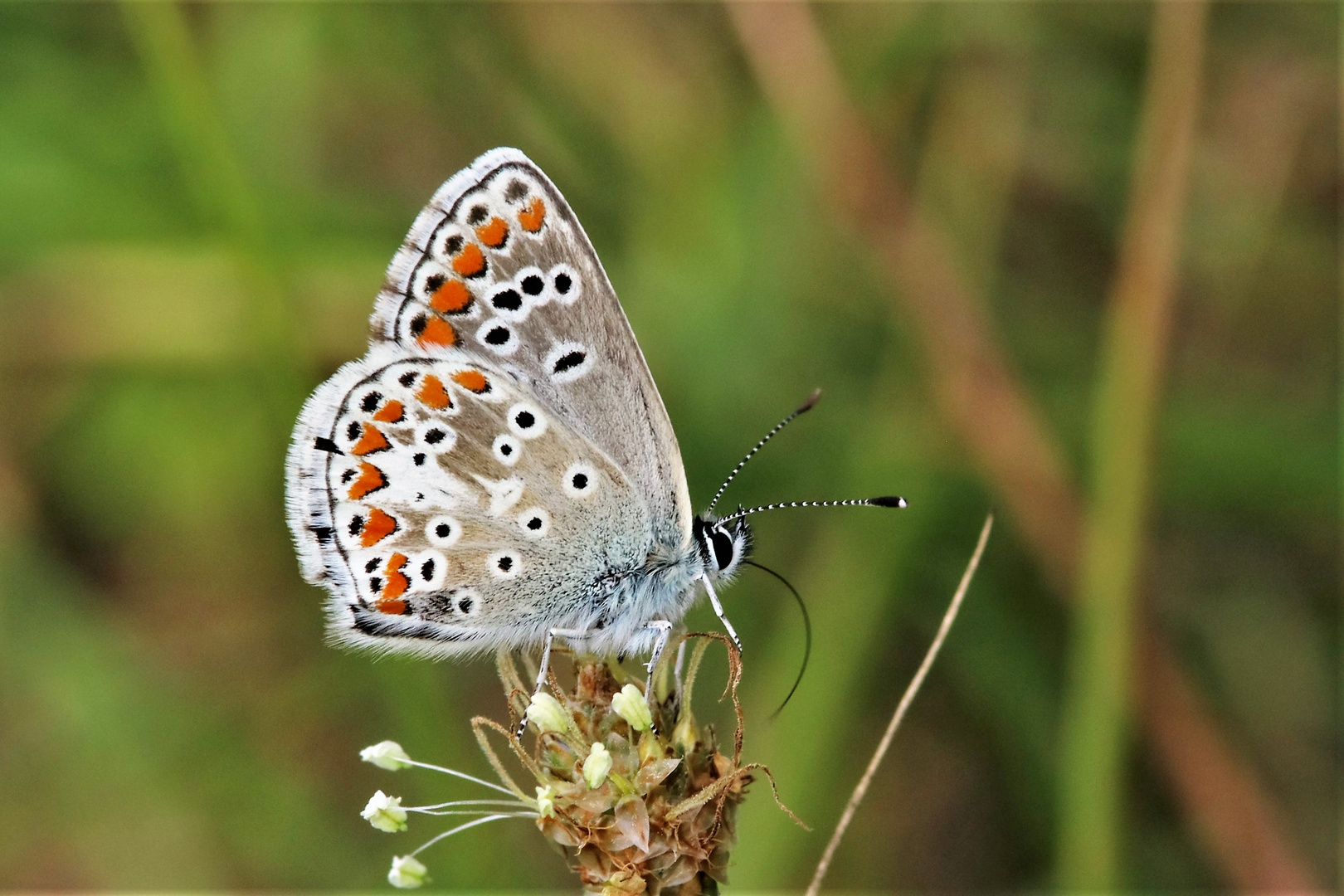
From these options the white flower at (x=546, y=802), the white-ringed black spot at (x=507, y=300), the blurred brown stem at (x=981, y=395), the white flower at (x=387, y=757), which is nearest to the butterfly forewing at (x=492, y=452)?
the white-ringed black spot at (x=507, y=300)

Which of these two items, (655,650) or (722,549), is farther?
(722,549)

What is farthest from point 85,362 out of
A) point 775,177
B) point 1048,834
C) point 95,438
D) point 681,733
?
point 1048,834

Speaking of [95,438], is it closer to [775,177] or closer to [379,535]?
[379,535]

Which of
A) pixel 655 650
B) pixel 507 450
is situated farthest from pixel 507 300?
pixel 655 650

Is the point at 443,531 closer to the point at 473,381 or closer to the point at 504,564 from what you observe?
the point at 504,564

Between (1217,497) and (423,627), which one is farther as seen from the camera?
(1217,497)

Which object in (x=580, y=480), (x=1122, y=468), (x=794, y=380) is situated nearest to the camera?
(x=580, y=480)
